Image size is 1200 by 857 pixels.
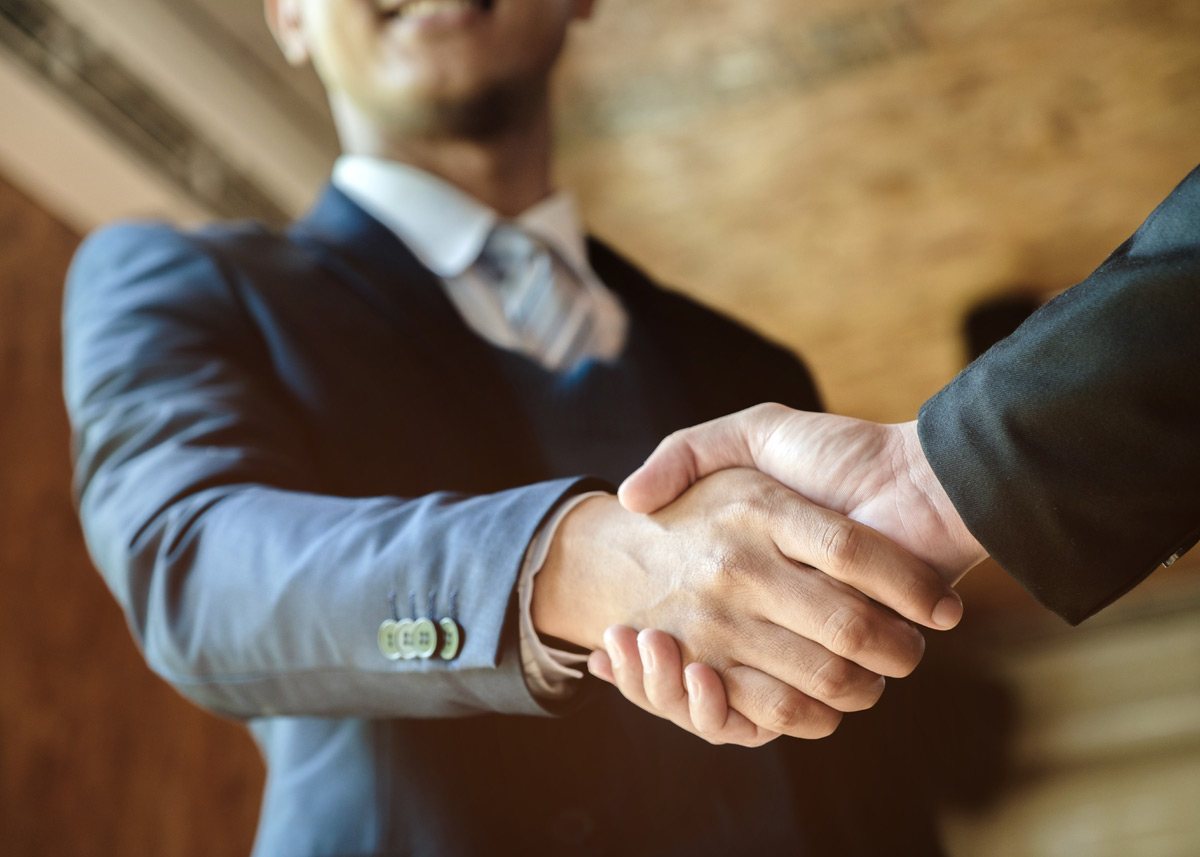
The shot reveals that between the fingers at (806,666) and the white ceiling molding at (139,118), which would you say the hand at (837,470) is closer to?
the fingers at (806,666)

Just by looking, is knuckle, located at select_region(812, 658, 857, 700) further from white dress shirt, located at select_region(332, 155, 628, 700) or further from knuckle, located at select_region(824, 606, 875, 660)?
white dress shirt, located at select_region(332, 155, 628, 700)

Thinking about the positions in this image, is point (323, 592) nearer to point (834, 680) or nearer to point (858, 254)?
point (834, 680)

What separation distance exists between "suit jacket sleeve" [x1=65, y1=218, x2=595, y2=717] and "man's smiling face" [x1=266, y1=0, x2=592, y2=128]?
11 centimetres

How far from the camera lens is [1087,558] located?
296mm

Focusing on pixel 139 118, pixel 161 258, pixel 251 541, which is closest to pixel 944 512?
pixel 251 541

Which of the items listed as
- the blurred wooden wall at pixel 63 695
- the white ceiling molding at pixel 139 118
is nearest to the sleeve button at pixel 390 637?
the blurred wooden wall at pixel 63 695

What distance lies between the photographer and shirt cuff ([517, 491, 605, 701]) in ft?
1.10

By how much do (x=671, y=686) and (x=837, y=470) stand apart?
82 mm

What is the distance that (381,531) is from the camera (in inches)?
14.0

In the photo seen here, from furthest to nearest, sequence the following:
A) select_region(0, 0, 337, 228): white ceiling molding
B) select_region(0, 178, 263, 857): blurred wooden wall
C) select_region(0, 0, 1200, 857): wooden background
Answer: select_region(0, 0, 337, 228): white ceiling molding → select_region(0, 178, 263, 857): blurred wooden wall → select_region(0, 0, 1200, 857): wooden background

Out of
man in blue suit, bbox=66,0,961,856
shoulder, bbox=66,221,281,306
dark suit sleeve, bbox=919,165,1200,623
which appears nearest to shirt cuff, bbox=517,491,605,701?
man in blue suit, bbox=66,0,961,856

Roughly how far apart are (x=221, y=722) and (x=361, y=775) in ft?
1.77

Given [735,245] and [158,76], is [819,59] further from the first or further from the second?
[158,76]

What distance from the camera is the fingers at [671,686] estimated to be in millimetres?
313
